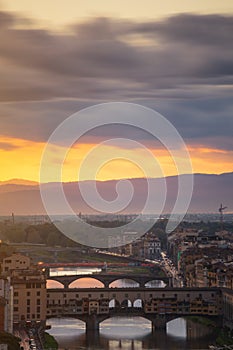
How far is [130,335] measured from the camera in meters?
20.6

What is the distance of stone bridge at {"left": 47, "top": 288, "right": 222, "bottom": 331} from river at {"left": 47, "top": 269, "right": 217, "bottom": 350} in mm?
223

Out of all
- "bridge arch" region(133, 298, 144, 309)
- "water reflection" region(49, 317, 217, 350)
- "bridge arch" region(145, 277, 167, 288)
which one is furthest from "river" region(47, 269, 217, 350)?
"bridge arch" region(145, 277, 167, 288)

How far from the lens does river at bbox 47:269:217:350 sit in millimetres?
19250

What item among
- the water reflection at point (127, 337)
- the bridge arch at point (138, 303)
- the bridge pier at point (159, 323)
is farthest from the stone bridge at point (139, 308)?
the bridge arch at point (138, 303)

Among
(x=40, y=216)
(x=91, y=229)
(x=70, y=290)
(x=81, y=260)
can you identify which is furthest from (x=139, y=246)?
(x=40, y=216)

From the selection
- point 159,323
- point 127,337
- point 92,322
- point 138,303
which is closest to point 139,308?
point 159,323

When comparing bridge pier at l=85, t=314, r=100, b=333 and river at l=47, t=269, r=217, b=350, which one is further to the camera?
bridge pier at l=85, t=314, r=100, b=333

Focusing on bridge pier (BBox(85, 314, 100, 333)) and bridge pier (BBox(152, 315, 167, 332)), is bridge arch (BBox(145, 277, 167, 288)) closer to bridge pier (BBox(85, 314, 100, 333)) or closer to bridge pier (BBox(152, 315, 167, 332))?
bridge pier (BBox(152, 315, 167, 332))

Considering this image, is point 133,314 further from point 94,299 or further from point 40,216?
point 40,216

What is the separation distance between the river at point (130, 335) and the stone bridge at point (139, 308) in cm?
22

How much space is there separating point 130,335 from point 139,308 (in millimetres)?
2284

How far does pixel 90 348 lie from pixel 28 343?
1.53m


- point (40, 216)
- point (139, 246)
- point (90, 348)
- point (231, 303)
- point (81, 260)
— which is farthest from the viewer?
point (40, 216)

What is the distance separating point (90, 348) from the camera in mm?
18875
